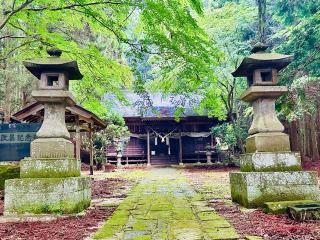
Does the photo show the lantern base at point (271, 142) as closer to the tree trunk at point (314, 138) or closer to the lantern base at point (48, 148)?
the lantern base at point (48, 148)

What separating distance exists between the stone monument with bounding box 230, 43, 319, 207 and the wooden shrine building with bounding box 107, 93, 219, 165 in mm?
16967

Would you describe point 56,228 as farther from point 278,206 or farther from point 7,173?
point 7,173

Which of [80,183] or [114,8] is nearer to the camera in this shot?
[80,183]

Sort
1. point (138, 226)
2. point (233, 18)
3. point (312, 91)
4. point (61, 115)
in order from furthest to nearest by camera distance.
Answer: point (233, 18) < point (312, 91) < point (61, 115) < point (138, 226)

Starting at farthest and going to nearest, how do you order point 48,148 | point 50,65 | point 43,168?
point 50,65
point 48,148
point 43,168

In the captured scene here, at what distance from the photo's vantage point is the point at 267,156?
540cm

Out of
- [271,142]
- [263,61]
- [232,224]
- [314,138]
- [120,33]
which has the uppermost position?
[120,33]

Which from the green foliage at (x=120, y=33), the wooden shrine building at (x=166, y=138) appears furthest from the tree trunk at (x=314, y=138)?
the green foliage at (x=120, y=33)

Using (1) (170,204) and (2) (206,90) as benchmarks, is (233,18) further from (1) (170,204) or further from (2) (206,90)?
(1) (170,204)

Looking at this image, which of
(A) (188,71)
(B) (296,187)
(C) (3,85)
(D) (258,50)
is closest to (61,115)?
(A) (188,71)

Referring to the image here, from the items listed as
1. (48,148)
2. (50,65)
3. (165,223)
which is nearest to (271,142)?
(165,223)

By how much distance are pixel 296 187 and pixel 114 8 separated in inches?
204

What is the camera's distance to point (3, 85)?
15016 millimetres

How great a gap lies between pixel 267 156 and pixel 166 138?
18.0 metres
